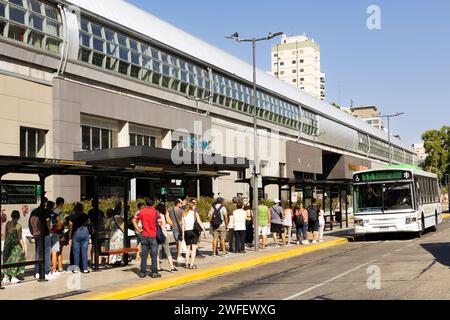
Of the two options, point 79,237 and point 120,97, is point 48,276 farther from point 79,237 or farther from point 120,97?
point 120,97

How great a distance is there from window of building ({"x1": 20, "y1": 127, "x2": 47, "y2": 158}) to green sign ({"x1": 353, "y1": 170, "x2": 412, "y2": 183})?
16366mm

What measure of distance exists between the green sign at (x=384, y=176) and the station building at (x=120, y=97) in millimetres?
3412

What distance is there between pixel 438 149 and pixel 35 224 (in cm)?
11759

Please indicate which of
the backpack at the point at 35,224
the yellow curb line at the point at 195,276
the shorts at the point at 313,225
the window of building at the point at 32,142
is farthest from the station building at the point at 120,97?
the backpack at the point at 35,224

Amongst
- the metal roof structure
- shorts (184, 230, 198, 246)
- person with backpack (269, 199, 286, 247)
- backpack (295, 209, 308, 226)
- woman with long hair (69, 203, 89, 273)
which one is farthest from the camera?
the metal roof structure

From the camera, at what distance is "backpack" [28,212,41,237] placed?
15.2 meters

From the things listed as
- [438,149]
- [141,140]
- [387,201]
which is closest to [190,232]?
[387,201]

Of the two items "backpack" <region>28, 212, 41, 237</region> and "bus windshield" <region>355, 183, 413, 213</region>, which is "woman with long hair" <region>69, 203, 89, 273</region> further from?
"bus windshield" <region>355, 183, 413, 213</region>

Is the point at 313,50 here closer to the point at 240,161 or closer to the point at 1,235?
the point at 240,161

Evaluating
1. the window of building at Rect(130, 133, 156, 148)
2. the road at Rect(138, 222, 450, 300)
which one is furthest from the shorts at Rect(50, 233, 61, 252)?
the window of building at Rect(130, 133, 156, 148)

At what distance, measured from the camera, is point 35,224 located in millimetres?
15234

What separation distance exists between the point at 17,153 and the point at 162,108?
46.1 ft
